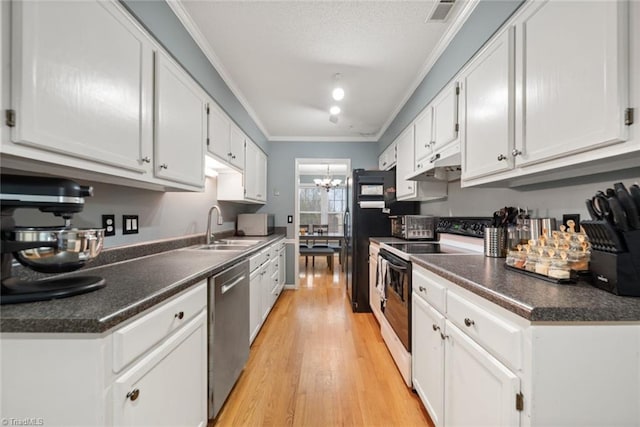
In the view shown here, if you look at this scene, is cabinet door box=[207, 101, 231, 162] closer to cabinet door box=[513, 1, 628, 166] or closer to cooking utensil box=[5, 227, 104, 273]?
cooking utensil box=[5, 227, 104, 273]

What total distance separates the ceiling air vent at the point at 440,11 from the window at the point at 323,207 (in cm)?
642

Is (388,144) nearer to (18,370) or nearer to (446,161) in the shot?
(446,161)

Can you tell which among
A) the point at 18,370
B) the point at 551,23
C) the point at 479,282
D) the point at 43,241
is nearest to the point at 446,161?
the point at 551,23

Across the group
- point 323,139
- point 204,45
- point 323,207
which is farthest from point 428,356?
point 323,207

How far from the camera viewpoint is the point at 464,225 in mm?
2232

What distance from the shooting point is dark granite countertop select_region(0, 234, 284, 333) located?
2.40 feet

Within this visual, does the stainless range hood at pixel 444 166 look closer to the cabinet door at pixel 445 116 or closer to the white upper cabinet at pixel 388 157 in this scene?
the cabinet door at pixel 445 116

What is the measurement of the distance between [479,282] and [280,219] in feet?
11.9

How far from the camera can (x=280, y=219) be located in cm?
444

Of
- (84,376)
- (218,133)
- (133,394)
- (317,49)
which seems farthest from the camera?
(218,133)

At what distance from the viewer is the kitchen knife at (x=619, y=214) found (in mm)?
871

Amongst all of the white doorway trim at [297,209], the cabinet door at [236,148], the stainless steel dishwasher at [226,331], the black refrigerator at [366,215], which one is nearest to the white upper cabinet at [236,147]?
the cabinet door at [236,148]

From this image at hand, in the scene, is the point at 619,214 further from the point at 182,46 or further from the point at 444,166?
the point at 182,46

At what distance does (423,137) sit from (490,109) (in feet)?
3.32
